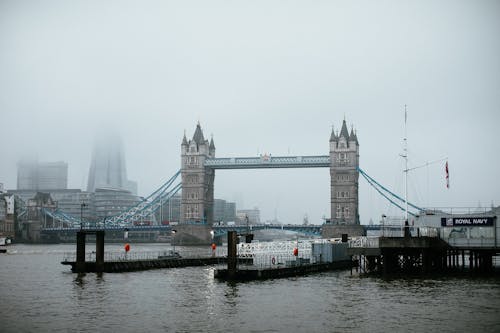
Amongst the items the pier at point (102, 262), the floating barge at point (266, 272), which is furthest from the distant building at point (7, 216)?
the floating barge at point (266, 272)

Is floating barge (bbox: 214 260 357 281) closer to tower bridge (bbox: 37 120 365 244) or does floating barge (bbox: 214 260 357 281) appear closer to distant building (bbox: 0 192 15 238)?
tower bridge (bbox: 37 120 365 244)

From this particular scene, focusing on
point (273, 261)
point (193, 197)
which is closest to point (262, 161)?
point (193, 197)

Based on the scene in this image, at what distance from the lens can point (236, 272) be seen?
5231cm

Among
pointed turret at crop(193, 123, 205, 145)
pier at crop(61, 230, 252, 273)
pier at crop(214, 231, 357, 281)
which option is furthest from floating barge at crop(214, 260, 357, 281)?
pointed turret at crop(193, 123, 205, 145)

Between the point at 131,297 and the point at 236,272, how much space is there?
1099 centimetres

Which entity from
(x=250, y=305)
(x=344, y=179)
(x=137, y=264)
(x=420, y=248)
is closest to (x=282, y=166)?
(x=344, y=179)

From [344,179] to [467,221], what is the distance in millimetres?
110932

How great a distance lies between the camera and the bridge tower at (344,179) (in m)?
166

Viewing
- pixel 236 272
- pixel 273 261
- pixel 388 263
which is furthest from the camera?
pixel 273 261

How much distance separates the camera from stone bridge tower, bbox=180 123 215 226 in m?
175

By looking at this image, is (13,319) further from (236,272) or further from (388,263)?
(388,263)

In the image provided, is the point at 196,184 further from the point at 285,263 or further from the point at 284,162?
the point at 285,263

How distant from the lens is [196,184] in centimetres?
17738

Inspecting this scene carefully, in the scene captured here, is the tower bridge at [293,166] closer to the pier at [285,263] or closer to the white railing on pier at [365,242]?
the pier at [285,263]
